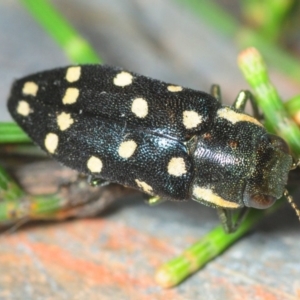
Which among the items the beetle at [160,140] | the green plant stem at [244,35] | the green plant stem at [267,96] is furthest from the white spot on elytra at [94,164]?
the green plant stem at [244,35]

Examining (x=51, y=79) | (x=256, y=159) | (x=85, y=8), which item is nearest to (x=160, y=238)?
(x=256, y=159)

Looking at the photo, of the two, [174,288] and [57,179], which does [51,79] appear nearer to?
[57,179]

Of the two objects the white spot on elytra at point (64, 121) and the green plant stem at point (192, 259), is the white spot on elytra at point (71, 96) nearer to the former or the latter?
the white spot on elytra at point (64, 121)

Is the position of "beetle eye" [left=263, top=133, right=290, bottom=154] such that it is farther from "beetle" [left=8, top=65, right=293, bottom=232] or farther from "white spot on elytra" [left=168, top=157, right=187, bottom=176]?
"white spot on elytra" [left=168, top=157, right=187, bottom=176]

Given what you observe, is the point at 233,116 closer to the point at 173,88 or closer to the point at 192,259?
the point at 173,88

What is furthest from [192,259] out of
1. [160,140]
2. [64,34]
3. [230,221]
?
[64,34]

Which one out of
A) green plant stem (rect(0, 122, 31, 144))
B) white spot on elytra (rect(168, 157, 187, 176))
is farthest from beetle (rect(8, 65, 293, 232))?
green plant stem (rect(0, 122, 31, 144))

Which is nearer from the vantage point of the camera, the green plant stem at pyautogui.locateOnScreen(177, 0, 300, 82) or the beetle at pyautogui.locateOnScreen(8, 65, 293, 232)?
the beetle at pyautogui.locateOnScreen(8, 65, 293, 232)
